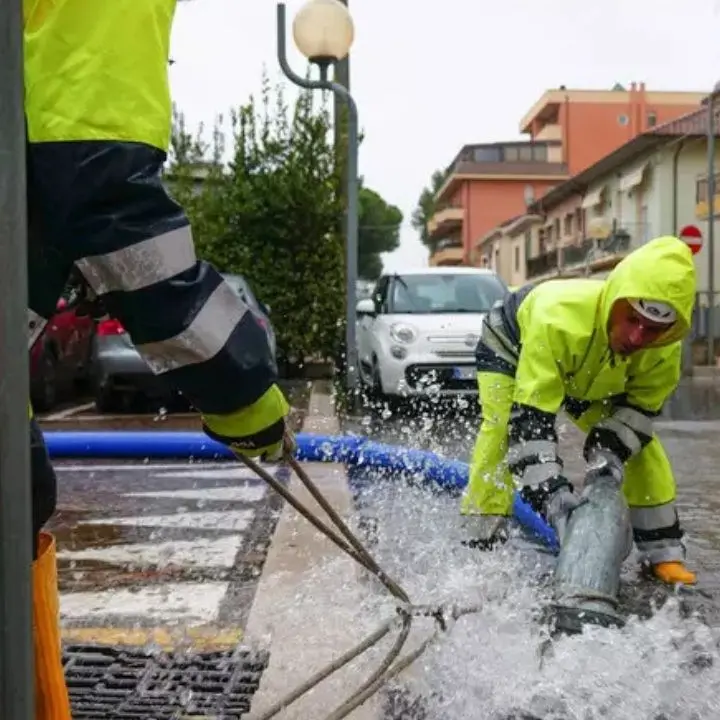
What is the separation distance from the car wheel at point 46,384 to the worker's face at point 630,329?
293 inches

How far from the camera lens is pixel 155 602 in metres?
4.00

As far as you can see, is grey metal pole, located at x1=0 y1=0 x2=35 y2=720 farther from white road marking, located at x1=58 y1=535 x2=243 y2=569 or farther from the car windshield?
the car windshield

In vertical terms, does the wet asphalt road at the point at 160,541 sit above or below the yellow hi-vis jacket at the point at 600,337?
below

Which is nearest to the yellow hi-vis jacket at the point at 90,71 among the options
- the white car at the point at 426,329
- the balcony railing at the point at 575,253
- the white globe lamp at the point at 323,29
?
the white globe lamp at the point at 323,29

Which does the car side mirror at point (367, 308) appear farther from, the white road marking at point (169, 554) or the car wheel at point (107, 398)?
the white road marking at point (169, 554)

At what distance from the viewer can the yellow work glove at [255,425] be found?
2.15m

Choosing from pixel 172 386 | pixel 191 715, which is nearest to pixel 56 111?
pixel 172 386

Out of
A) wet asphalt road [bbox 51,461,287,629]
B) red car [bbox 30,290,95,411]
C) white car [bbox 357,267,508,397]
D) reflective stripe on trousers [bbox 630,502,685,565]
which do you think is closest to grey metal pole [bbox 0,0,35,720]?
wet asphalt road [bbox 51,461,287,629]

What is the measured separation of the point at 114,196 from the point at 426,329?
945 cm

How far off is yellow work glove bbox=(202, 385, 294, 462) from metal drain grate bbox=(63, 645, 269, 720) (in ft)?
2.91

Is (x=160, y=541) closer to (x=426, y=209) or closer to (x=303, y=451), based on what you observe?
(x=303, y=451)

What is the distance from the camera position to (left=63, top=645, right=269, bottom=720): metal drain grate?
2.91 meters

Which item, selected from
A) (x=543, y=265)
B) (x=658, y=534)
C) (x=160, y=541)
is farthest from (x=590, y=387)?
(x=543, y=265)

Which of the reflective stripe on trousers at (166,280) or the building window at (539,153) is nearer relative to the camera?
the reflective stripe on trousers at (166,280)
